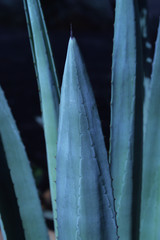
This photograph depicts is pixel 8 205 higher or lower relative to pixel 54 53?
higher

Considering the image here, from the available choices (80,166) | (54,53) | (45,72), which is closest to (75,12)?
(54,53)

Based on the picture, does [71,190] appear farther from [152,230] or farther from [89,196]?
[152,230]

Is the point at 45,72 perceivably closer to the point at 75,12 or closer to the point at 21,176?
the point at 21,176

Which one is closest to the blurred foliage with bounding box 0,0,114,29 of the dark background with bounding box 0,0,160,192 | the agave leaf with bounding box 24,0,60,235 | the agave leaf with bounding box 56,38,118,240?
the dark background with bounding box 0,0,160,192

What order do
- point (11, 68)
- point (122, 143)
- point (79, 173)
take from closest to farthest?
point (79, 173), point (122, 143), point (11, 68)

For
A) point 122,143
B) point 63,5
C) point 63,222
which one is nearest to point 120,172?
point 122,143

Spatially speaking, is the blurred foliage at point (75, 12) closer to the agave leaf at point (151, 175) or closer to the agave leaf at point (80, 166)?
the agave leaf at point (151, 175)

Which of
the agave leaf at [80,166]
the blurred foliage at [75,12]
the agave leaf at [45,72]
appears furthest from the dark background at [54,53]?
the agave leaf at [80,166]
